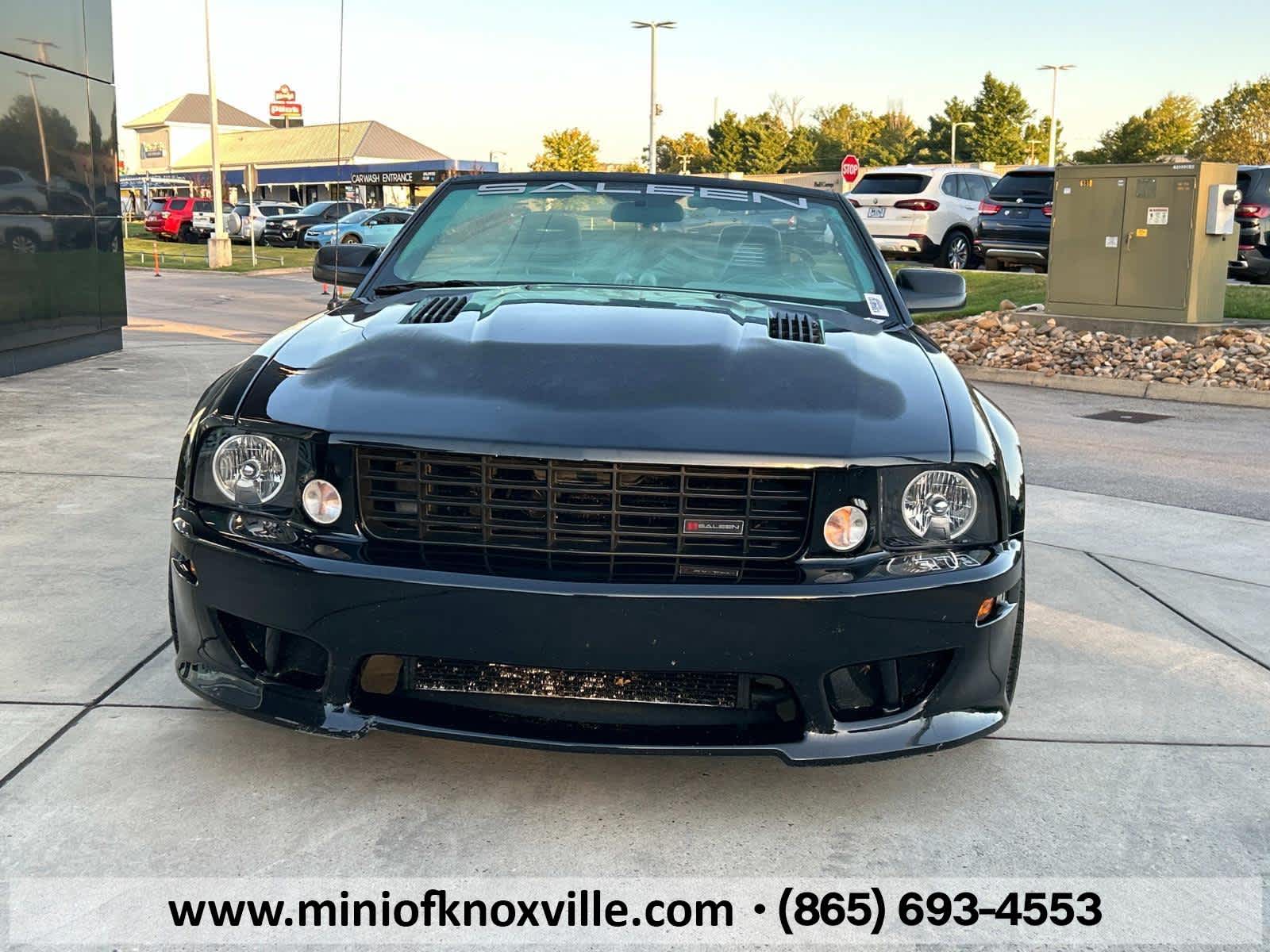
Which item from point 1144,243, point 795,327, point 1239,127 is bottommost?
point 795,327

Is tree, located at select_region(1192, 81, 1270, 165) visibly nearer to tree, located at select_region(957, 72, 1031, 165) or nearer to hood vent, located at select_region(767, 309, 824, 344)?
tree, located at select_region(957, 72, 1031, 165)

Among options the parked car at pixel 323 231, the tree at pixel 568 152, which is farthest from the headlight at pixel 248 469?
the tree at pixel 568 152

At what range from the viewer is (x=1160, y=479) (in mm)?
7312

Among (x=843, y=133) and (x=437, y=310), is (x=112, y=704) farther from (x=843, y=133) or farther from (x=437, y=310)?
(x=843, y=133)

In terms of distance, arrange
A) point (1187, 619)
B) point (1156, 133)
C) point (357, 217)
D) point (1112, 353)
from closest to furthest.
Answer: point (1187, 619) → point (1112, 353) → point (357, 217) → point (1156, 133)

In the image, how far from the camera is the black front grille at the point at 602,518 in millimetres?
2701

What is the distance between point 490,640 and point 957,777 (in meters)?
1.27

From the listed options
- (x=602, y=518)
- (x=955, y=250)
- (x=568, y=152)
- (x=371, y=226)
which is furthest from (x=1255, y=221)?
(x=568, y=152)

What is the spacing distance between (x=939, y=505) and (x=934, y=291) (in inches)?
70.8

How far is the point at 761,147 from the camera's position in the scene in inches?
3642

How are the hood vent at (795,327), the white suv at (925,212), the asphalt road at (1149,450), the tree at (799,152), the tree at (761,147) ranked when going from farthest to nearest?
the tree at (799,152) < the tree at (761,147) < the white suv at (925,212) < the asphalt road at (1149,450) < the hood vent at (795,327)

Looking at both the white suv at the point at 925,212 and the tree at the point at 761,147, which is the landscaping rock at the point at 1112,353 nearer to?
the white suv at the point at 925,212

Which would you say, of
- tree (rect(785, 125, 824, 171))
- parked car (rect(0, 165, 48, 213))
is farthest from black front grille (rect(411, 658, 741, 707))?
tree (rect(785, 125, 824, 171))

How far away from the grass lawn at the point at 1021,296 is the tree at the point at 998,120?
75204mm
